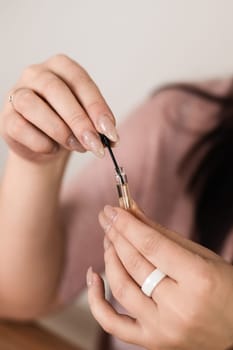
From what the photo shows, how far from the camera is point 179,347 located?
1.25 feet

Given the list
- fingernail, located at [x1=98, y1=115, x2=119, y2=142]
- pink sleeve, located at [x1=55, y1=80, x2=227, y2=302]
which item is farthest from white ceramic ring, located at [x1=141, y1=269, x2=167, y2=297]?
pink sleeve, located at [x1=55, y1=80, x2=227, y2=302]

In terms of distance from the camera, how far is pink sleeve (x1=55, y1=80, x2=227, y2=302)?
2.19ft

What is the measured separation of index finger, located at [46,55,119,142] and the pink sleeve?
243mm

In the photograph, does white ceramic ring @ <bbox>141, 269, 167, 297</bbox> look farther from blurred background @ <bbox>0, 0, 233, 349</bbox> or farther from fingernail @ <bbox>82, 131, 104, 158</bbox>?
blurred background @ <bbox>0, 0, 233, 349</bbox>

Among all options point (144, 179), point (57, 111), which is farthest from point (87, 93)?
point (144, 179)

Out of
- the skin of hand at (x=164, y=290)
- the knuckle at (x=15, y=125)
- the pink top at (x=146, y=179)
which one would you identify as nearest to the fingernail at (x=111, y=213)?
the skin of hand at (x=164, y=290)

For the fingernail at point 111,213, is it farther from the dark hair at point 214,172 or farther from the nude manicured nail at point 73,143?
the dark hair at point 214,172

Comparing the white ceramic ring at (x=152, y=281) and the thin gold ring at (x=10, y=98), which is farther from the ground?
the thin gold ring at (x=10, y=98)

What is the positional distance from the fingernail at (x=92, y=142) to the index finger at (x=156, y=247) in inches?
2.0

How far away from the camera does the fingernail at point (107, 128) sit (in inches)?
15.4

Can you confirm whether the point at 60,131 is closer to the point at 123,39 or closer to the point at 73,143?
the point at 73,143

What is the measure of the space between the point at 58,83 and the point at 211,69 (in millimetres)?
413

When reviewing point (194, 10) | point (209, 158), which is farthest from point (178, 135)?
point (194, 10)

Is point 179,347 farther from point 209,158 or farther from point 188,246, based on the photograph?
point 209,158
